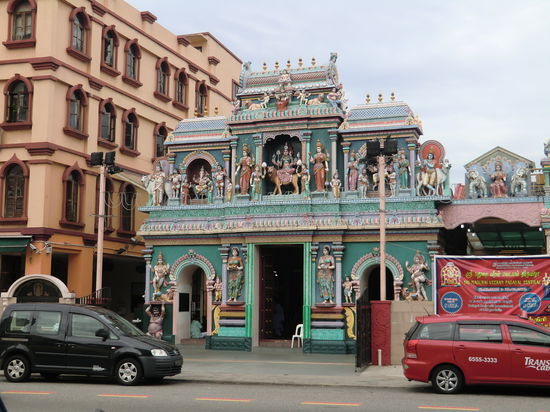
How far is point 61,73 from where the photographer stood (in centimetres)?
3044

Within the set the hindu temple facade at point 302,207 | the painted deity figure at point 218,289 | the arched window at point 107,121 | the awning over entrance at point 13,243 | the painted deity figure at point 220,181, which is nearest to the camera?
the hindu temple facade at point 302,207

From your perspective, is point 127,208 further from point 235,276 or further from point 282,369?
point 282,369

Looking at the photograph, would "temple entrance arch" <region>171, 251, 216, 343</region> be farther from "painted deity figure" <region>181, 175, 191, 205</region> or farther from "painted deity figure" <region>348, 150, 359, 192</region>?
"painted deity figure" <region>348, 150, 359, 192</region>

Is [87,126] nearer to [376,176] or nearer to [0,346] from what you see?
[376,176]

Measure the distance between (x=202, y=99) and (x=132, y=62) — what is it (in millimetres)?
7079

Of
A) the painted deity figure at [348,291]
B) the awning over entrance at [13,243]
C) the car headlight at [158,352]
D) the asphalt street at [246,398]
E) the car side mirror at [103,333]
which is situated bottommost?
the asphalt street at [246,398]

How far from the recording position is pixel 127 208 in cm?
3462

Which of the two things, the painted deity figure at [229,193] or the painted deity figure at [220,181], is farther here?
the painted deity figure at [220,181]

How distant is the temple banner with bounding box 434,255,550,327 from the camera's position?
19562 mm

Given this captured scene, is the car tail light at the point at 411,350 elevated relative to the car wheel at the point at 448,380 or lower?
elevated

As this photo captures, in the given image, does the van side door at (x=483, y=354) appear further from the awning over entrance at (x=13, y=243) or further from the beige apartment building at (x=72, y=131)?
the awning over entrance at (x=13, y=243)

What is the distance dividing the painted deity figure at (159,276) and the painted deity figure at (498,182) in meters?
12.1

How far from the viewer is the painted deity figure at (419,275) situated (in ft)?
80.0

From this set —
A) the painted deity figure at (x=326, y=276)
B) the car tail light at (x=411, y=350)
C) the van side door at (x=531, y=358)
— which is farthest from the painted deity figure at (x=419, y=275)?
the van side door at (x=531, y=358)
